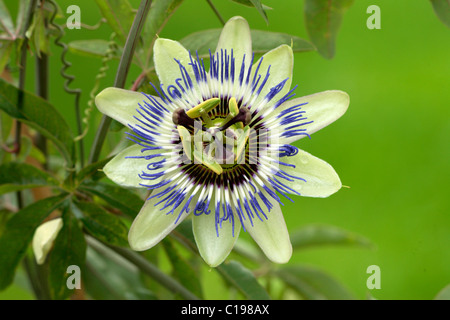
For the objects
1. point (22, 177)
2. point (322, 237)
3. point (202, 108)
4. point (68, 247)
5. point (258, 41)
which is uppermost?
point (258, 41)

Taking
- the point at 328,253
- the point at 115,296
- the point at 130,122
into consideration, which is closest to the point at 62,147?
the point at 130,122

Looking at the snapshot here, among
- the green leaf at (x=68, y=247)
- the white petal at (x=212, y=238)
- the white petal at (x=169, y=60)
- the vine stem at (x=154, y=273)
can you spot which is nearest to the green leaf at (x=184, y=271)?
the vine stem at (x=154, y=273)

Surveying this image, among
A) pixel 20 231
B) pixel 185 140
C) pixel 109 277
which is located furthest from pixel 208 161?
pixel 109 277

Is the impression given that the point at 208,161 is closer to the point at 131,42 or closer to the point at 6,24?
the point at 131,42

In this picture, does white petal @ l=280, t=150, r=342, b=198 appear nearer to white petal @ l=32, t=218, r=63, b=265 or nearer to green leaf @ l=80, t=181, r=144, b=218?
green leaf @ l=80, t=181, r=144, b=218

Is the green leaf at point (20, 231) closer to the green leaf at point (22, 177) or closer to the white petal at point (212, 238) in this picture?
the green leaf at point (22, 177)

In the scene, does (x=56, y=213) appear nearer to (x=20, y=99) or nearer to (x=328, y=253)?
(x=20, y=99)
